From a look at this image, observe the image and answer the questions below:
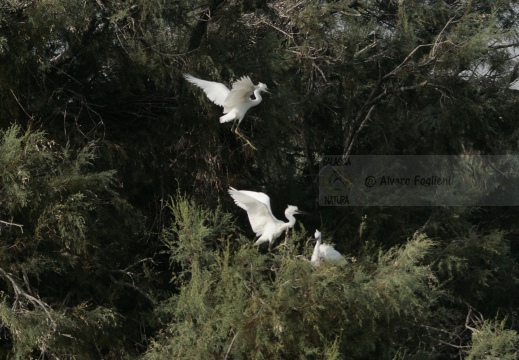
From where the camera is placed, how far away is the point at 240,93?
6.75 m

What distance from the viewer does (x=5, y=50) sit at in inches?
271

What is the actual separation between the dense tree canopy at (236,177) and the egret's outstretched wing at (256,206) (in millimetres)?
169

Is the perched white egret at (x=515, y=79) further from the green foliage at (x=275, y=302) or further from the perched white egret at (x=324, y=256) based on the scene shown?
the perched white egret at (x=324, y=256)

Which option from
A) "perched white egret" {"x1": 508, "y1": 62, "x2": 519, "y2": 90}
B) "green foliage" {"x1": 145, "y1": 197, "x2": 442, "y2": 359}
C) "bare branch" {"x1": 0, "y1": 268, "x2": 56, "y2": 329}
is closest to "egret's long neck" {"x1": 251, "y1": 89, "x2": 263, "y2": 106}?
"green foliage" {"x1": 145, "y1": 197, "x2": 442, "y2": 359}

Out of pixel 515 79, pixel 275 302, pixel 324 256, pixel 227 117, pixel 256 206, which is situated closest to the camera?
pixel 275 302

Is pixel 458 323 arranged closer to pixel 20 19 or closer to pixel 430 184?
pixel 430 184

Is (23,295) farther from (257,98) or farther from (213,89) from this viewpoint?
(257,98)

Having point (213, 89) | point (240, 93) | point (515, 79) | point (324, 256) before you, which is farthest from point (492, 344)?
point (515, 79)

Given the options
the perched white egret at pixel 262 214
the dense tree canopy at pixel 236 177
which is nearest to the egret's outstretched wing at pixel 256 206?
the perched white egret at pixel 262 214

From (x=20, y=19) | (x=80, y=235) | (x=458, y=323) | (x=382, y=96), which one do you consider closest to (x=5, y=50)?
(x=20, y=19)

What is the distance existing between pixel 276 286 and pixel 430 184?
3.52 meters

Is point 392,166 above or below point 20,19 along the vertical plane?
below

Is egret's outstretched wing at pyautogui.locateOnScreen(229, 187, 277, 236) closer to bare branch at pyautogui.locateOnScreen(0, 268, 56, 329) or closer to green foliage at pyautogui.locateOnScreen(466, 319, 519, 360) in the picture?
bare branch at pyautogui.locateOnScreen(0, 268, 56, 329)

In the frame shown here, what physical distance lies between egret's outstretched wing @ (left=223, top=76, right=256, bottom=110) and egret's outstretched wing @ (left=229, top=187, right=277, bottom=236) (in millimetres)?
612
